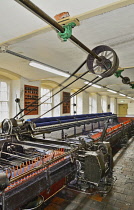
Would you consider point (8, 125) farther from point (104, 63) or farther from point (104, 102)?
point (104, 102)

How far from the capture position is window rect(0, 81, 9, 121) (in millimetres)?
6315

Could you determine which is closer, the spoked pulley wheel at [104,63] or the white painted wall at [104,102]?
the spoked pulley wheel at [104,63]

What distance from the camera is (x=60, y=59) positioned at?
4.39 m

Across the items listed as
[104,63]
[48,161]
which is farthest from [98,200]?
[104,63]

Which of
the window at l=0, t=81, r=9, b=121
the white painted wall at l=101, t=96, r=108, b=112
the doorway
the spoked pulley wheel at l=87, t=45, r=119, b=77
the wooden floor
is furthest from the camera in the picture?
the doorway

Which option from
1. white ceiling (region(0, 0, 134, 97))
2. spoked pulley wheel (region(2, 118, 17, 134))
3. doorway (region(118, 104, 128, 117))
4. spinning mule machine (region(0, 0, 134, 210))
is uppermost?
white ceiling (region(0, 0, 134, 97))

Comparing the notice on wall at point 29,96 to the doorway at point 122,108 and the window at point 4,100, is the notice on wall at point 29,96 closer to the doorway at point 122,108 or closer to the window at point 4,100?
the window at point 4,100

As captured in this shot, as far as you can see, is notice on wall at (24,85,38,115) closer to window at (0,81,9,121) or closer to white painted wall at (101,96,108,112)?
window at (0,81,9,121)

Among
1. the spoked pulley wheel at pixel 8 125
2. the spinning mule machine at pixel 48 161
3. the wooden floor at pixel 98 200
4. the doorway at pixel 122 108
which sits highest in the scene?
the doorway at pixel 122 108

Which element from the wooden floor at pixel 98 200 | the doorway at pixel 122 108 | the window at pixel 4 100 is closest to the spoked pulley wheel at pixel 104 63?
the wooden floor at pixel 98 200

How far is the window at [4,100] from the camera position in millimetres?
6315

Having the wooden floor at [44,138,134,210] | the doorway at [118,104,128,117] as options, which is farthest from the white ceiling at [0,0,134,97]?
the doorway at [118,104,128,117]

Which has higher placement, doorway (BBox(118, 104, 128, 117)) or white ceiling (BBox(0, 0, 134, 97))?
white ceiling (BBox(0, 0, 134, 97))

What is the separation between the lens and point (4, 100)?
21.0 feet
